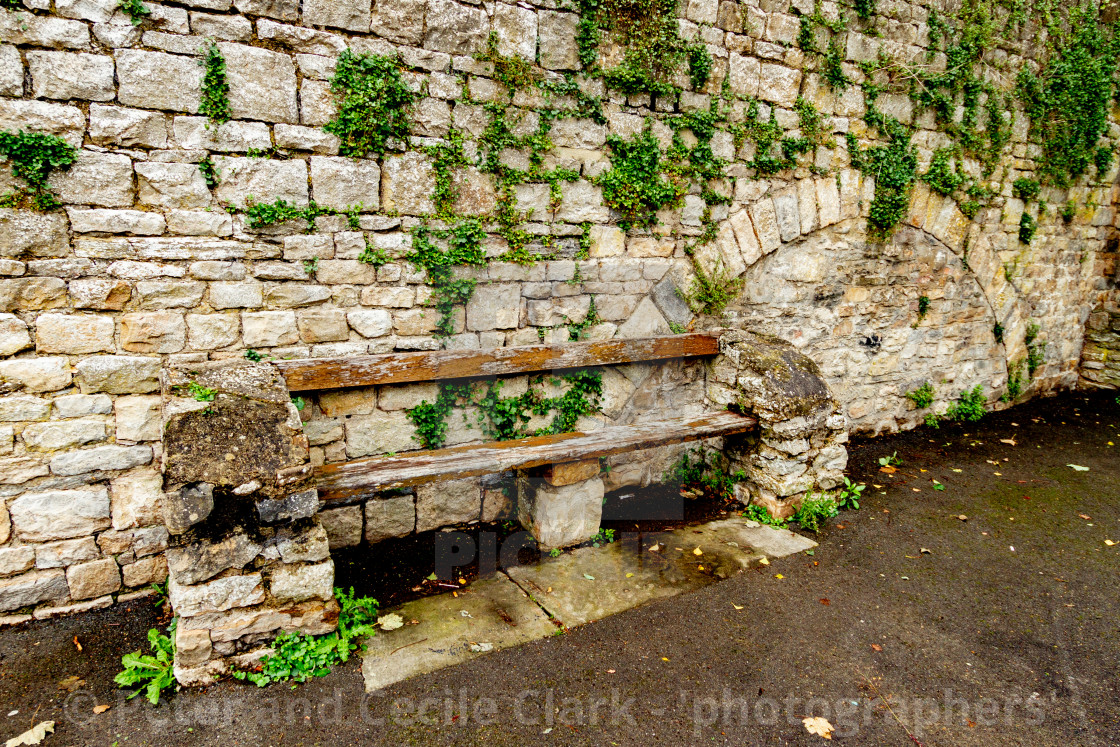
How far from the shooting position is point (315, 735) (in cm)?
231

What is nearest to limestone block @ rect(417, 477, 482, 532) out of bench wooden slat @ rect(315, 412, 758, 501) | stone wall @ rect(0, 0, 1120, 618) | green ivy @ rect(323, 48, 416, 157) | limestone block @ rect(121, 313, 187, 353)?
stone wall @ rect(0, 0, 1120, 618)

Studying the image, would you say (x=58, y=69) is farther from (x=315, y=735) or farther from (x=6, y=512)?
(x=315, y=735)

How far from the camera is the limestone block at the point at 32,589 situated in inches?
116

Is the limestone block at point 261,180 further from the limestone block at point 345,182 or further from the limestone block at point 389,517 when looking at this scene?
the limestone block at point 389,517

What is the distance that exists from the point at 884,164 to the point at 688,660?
4.38 meters

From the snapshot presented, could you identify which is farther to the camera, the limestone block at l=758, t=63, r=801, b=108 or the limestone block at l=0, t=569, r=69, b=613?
the limestone block at l=758, t=63, r=801, b=108

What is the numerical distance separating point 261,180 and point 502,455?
1.88 meters

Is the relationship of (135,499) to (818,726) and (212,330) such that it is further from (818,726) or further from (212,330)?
(818,726)

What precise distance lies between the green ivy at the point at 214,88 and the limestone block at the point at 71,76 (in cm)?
36

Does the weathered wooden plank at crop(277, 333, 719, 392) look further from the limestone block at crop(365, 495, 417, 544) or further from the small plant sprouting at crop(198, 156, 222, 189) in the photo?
the small plant sprouting at crop(198, 156, 222, 189)

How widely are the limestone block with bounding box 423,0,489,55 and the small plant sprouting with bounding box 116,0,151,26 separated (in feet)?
4.21

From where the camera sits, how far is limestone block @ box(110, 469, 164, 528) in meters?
3.06

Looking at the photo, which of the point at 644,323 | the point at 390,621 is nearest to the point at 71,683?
the point at 390,621

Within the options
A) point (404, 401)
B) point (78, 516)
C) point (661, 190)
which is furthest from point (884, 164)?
point (78, 516)
